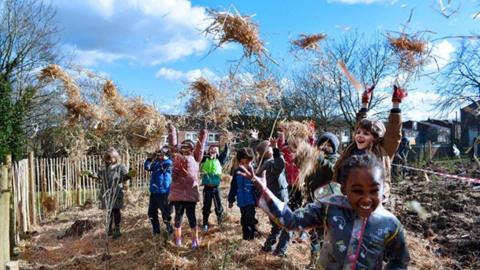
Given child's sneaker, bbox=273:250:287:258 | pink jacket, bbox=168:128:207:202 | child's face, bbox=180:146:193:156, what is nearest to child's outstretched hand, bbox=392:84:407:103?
child's sneaker, bbox=273:250:287:258

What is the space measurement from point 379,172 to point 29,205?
9.18 m

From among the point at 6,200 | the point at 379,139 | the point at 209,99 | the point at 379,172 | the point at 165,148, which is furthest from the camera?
the point at 165,148

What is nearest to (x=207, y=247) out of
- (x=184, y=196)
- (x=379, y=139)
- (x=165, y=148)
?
(x=184, y=196)

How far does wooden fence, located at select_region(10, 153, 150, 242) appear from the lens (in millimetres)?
9438

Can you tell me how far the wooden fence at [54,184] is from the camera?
9.44m

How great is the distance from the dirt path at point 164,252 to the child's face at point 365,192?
7.81 ft

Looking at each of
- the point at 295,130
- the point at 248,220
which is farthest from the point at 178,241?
the point at 295,130

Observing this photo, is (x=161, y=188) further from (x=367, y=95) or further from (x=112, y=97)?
(x=367, y=95)

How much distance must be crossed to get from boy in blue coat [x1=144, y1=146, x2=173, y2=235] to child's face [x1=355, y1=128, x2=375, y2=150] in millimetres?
3739

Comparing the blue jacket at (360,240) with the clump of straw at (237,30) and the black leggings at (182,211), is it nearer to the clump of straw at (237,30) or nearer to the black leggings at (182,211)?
the clump of straw at (237,30)

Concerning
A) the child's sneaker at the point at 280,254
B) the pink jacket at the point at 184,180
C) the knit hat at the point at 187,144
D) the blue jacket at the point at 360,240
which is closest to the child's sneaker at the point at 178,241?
the pink jacket at the point at 184,180

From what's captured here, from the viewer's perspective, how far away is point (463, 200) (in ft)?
30.8

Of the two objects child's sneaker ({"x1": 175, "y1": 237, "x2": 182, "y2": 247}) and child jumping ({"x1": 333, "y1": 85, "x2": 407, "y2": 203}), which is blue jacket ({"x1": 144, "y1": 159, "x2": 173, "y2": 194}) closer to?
child's sneaker ({"x1": 175, "y1": 237, "x2": 182, "y2": 247})

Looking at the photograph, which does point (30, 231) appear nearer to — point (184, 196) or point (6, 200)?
point (184, 196)
